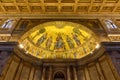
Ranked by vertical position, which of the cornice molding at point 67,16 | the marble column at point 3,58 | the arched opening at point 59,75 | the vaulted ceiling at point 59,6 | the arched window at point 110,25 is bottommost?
the marble column at point 3,58

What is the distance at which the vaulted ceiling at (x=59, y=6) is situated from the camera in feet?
37.3

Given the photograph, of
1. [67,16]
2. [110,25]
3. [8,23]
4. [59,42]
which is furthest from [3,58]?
[110,25]

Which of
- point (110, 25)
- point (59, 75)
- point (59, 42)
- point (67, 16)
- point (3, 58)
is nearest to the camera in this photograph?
point (3, 58)

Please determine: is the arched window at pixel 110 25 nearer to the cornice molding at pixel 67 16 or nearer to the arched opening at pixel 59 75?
the cornice molding at pixel 67 16

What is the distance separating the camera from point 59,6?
11664 millimetres

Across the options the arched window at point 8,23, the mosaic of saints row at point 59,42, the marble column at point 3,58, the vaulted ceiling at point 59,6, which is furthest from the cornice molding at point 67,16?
the marble column at point 3,58

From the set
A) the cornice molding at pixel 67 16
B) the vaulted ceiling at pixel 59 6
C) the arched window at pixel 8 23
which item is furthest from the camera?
the cornice molding at pixel 67 16

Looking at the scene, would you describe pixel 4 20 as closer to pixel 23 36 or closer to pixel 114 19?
pixel 23 36

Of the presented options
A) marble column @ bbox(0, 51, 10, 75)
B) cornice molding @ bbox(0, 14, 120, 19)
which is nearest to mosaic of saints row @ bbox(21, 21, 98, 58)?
cornice molding @ bbox(0, 14, 120, 19)

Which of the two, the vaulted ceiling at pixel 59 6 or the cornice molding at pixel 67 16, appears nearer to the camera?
the vaulted ceiling at pixel 59 6

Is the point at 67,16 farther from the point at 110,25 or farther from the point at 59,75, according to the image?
the point at 59,75

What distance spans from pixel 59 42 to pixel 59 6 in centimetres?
A: 422

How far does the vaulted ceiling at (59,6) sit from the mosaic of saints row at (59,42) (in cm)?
179

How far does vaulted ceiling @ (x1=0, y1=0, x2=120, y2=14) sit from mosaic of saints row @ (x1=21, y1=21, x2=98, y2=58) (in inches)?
70.3
